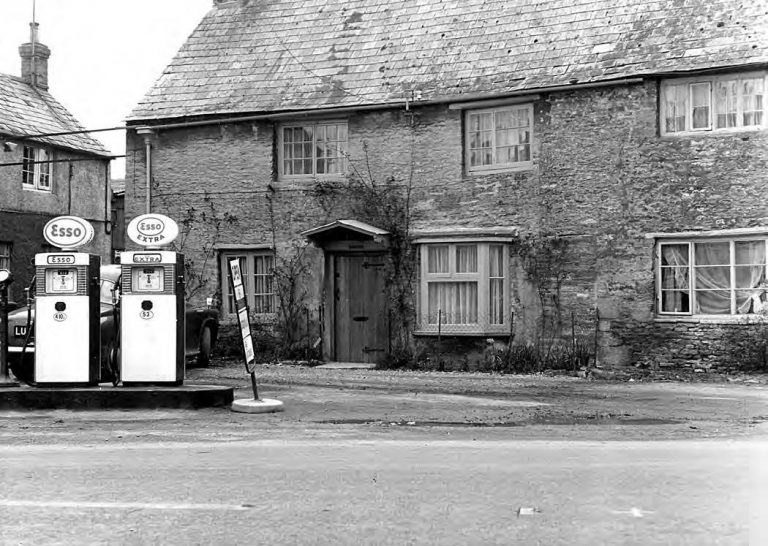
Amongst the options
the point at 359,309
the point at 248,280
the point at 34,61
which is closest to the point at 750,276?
the point at 359,309

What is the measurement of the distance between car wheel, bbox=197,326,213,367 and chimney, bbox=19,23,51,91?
60.0 feet

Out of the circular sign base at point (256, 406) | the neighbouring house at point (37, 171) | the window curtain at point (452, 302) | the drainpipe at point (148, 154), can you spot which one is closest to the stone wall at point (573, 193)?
the window curtain at point (452, 302)

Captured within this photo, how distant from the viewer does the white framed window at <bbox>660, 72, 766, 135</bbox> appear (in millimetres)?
17062

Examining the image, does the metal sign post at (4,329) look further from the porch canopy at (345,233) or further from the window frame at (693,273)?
the window frame at (693,273)

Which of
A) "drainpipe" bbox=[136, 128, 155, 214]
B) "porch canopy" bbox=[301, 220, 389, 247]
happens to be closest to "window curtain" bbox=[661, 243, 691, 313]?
"porch canopy" bbox=[301, 220, 389, 247]

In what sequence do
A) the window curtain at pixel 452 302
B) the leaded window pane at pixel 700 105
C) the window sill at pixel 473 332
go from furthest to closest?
the window curtain at pixel 452 302
the window sill at pixel 473 332
the leaded window pane at pixel 700 105

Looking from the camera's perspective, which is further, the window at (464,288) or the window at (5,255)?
the window at (5,255)

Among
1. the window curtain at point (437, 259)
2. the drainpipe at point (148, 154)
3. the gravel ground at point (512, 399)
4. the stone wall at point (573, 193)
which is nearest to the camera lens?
the gravel ground at point (512, 399)

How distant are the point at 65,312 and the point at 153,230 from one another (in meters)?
1.45

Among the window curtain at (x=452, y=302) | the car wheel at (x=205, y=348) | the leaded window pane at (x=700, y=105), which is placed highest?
the leaded window pane at (x=700, y=105)

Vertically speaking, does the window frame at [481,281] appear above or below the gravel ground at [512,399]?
above

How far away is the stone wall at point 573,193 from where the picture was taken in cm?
1717

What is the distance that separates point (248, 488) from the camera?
23.0ft

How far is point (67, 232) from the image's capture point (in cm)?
1211
